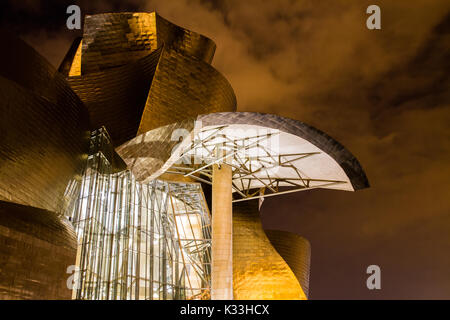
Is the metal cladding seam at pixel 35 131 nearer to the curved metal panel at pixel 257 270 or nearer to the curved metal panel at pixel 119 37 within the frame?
the curved metal panel at pixel 119 37

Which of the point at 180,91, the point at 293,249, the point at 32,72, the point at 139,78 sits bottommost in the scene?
the point at 293,249

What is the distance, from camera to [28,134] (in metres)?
13.6

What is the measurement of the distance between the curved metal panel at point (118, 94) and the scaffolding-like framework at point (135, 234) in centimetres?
102

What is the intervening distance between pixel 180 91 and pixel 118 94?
2889 millimetres

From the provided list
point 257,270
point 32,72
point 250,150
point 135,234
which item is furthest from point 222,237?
point 32,72

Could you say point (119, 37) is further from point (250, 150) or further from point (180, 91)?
point (250, 150)

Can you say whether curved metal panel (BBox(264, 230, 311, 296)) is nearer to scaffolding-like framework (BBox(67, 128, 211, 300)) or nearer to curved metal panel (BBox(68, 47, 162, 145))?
scaffolding-like framework (BBox(67, 128, 211, 300))

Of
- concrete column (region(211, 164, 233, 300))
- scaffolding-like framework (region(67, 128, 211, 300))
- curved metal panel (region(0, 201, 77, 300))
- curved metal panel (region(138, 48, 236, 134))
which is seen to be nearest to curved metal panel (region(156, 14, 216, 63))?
curved metal panel (region(138, 48, 236, 134))

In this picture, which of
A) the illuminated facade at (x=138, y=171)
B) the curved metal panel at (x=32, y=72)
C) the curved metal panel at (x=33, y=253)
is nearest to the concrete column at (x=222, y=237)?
the illuminated facade at (x=138, y=171)

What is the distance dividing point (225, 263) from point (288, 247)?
14328mm

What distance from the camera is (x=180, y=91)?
20.7m

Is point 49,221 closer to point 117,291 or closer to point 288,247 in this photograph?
point 117,291

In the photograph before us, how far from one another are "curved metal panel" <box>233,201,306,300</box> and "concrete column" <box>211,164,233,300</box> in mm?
5913

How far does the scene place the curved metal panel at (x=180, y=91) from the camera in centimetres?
1933
